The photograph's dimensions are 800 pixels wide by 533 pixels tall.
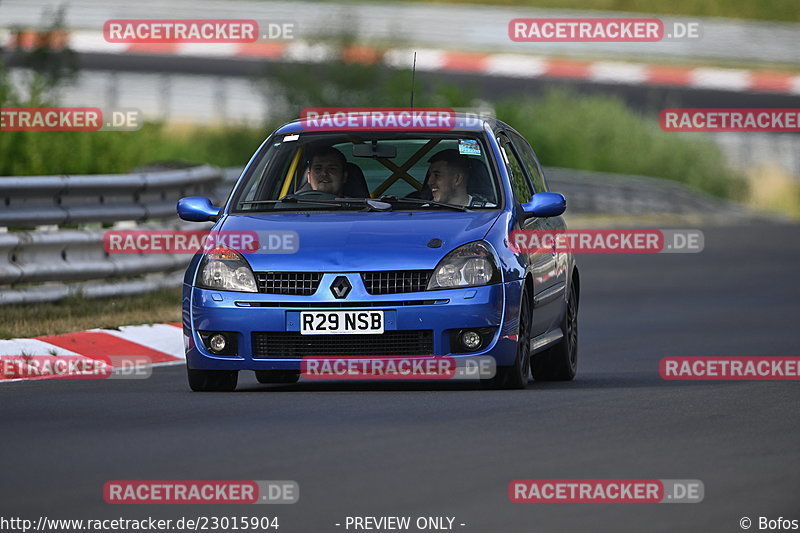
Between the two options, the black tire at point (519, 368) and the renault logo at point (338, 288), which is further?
the black tire at point (519, 368)

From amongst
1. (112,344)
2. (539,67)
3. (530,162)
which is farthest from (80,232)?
(539,67)

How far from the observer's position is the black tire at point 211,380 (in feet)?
38.5

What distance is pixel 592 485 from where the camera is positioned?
8.05 m

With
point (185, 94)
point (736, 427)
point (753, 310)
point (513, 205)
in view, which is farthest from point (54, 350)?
point (185, 94)

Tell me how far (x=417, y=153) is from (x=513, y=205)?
0.96 meters

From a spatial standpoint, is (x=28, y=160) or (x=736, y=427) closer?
(x=736, y=427)

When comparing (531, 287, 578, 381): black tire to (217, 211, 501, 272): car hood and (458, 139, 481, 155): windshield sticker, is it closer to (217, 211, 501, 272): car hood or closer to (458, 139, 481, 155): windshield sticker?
(458, 139, 481, 155): windshield sticker

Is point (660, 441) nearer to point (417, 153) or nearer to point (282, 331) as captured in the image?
point (282, 331)

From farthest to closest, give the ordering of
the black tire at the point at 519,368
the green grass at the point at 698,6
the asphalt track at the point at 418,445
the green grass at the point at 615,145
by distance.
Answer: the green grass at the point at 698,6 → the green grass at the point at 615,145 → the black tire at the point at 519,368 → the asphalt track at the point at 418,445

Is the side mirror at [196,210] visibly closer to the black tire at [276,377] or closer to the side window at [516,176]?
the black tire at [276,377]

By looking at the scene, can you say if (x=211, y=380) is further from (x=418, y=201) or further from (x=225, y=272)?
(x=418, y=201)

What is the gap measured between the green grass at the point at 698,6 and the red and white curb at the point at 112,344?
59.3m

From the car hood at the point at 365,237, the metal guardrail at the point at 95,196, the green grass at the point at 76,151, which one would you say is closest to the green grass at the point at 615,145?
the green grass at the point at 76,151

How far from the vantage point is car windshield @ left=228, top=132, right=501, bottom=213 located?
12203 millimetres
